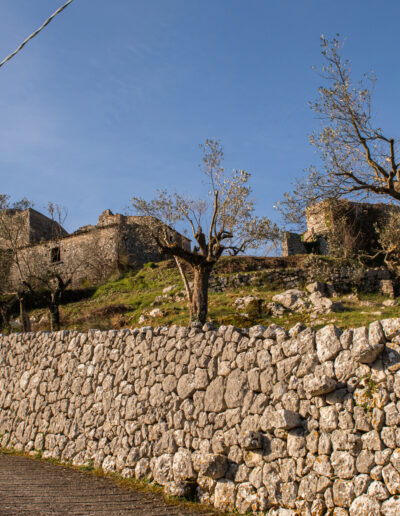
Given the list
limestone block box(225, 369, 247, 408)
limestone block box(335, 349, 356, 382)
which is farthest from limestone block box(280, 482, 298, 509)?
limestone block box(335, 349, 356, 382)

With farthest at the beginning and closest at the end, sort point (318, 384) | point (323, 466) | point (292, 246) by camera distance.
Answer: point (292, 246) → point (318, 384) → point (323, 466)

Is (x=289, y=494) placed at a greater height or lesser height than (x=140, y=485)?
greater

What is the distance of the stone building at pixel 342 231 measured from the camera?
3203 centimetres

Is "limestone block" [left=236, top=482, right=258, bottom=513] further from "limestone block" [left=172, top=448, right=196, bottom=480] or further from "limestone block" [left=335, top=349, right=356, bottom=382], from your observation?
"limestone block" [left=335, top=349, right=356, bottom=382]

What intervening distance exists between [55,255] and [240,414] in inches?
1407

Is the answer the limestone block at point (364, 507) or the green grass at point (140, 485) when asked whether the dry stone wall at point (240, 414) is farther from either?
the green grass at point (140, 485)

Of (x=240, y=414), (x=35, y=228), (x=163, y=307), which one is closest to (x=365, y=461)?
(x=240, y=414)

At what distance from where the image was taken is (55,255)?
133 ft

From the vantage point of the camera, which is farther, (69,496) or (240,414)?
(69,496)

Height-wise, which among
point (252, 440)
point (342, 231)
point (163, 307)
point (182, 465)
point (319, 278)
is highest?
point (342, 231)

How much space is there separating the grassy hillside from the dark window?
322 inches

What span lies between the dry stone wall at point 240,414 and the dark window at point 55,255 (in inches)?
1177

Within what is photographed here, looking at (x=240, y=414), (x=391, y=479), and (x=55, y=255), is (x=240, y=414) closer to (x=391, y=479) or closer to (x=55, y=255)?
(x=391, y=479)

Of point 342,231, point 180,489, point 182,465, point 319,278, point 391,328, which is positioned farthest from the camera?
point 342,231
